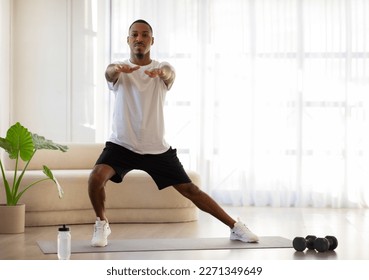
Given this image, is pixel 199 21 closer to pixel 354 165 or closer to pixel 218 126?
pixel 218 126

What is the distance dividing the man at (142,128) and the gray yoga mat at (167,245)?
0.37 feet

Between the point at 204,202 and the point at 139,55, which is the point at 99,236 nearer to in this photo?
the point at 204,202

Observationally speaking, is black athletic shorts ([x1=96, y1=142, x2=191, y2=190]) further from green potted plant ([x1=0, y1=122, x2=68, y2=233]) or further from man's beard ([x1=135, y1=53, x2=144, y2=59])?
green potted plant ([x1=0, y1=122, x2=68, y2=233])

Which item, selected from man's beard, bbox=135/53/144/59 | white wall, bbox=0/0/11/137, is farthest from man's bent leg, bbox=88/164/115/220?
white wall, bbox=0/0/11/137

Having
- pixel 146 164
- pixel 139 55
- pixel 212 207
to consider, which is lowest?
pixel 212 207

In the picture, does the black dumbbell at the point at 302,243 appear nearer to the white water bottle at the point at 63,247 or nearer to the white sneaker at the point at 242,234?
the white sneaker at the point at 242,234

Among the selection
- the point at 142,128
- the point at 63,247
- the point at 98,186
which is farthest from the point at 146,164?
the point at 63,247

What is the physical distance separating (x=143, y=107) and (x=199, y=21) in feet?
10.6

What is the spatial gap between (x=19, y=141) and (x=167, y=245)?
4.61 ft

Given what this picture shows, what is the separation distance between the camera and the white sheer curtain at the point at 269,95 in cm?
761

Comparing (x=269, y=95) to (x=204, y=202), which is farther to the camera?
(x=269, y=95)

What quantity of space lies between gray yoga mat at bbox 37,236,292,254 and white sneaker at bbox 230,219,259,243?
41mm

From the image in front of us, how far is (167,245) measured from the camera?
462 cm
